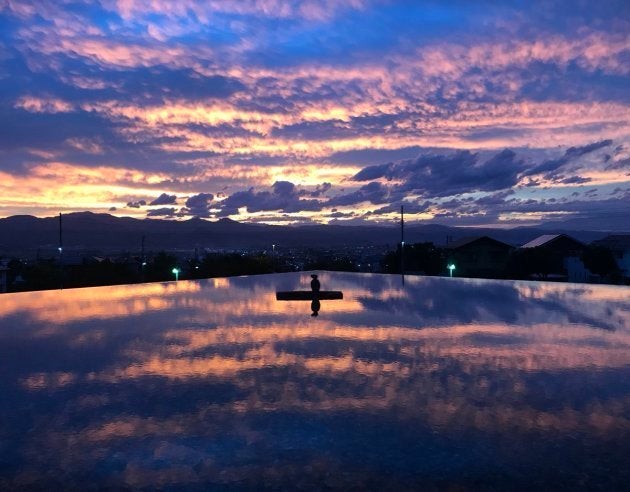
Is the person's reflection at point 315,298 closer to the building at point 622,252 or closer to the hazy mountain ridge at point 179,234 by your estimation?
the building at point 622,252

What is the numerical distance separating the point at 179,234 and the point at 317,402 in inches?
4425

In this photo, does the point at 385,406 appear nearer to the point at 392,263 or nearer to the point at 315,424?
the point at 315,424

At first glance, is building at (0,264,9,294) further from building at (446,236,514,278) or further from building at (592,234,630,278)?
building at (592,234,630,278)

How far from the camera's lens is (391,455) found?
4320mm

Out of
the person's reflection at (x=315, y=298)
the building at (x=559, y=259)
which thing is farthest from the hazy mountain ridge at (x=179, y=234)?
the person's reflection at (x=315, y=298)

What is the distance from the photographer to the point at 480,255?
44.8m

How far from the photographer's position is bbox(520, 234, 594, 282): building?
1480 inches

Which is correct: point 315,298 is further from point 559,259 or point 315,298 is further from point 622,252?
point 559,259

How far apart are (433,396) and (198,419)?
2.47 metres

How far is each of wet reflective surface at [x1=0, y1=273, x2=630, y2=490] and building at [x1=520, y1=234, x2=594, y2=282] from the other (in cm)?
2767

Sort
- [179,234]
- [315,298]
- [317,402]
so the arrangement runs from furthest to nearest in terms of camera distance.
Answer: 1. [179,234]
2. [315,298]
3. [317,402]

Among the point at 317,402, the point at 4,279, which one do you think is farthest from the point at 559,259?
the point at 4,279

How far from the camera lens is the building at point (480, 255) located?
44188 millimetres

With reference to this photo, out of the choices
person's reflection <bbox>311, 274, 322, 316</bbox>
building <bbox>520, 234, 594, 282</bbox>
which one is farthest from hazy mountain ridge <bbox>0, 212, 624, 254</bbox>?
person's reflection <bbox>311, 274, 322, 316</bbox>
